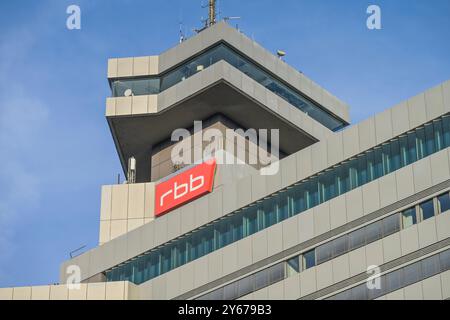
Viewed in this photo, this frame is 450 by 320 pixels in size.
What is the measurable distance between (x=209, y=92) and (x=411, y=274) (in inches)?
1083

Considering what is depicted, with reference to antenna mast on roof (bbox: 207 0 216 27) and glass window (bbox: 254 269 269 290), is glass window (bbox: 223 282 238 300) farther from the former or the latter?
antenna mast on roof (bbox: 207 0 216 27)

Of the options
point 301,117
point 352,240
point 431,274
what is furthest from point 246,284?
point 301,117

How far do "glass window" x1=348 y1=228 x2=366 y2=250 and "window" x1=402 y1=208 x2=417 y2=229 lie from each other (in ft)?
8.28

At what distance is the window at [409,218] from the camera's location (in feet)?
178

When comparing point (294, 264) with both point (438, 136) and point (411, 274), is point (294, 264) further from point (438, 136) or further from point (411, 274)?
point (438, 136)

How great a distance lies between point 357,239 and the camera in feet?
185

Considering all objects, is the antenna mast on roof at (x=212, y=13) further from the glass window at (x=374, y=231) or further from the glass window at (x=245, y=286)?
the glass window at (x=374, y=231)

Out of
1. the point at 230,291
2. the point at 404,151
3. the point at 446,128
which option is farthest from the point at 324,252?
the point at 446,128

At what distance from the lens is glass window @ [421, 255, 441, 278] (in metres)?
52.4

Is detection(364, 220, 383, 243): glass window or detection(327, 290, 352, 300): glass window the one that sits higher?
detection(364, 220, 383, 243): glass window

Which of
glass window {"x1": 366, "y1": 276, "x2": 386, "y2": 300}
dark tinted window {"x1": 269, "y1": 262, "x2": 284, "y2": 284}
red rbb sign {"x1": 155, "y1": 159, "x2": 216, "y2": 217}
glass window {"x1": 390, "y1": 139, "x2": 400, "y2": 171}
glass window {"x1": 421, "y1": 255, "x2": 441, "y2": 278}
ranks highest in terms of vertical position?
red rbb sign {"x1": 155, "y1": 159, "x2": 216, "y2": 217}

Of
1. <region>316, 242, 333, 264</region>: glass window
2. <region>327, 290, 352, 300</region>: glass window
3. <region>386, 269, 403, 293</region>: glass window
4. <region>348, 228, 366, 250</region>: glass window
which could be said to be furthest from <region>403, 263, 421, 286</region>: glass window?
<region>316, 242, 333, 264</region>: glass window

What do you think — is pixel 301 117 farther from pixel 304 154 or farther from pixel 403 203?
pixel 403 203

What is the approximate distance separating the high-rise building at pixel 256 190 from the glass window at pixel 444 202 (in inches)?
4.1
